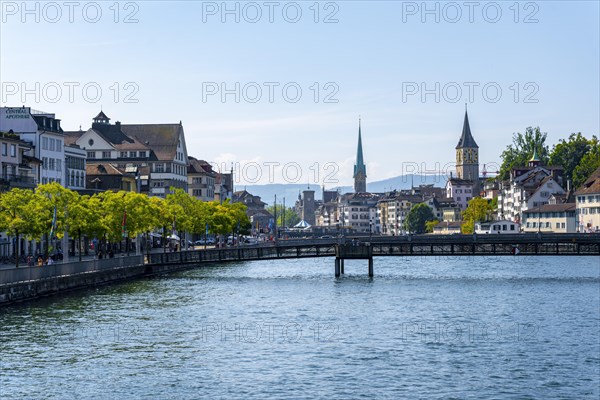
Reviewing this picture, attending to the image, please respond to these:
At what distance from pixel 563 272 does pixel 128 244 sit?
53695 millimetres

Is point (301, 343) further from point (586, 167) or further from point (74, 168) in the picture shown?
point (586, 167)

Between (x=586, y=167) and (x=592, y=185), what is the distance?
1518 centimetres

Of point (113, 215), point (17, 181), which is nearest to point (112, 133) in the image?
point (17, 181)

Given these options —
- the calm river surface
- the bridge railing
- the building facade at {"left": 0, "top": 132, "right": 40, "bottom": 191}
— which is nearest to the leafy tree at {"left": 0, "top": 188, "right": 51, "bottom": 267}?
the bridge railing

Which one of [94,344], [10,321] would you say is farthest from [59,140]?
[94,344]

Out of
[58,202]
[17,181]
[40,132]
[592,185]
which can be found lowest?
[58,202]

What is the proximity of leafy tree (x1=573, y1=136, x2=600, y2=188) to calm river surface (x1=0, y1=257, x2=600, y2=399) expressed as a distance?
106 meters

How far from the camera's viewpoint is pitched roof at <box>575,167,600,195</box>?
172 meters

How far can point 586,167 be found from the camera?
190 meters

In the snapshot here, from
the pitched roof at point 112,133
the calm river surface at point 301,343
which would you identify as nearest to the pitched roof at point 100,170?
the pitched roof at point 112,133

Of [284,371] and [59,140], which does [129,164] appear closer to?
[59,140]

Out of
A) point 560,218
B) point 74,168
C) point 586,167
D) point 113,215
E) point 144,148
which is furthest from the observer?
point 560,218

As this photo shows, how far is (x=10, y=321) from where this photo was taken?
5684 cm

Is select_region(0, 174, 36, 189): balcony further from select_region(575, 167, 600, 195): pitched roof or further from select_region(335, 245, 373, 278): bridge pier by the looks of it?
select_region(575, 167, 600, 195): pitched roof
